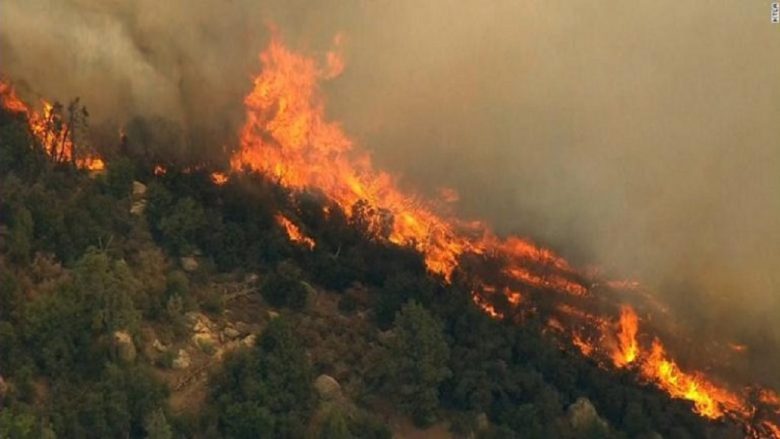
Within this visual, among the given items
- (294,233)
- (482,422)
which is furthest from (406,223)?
(482,422)

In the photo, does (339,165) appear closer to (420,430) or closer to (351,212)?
(351,212)

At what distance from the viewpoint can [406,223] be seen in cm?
8838

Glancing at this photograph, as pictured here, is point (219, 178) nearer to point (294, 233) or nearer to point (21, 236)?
point (294, 233)

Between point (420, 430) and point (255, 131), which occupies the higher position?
point (255, 131)

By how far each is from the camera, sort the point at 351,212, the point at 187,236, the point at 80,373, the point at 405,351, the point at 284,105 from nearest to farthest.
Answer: the point at 80,373, the point at 405,351, the point at 187,236, the point at 351,212, the point at 284,105

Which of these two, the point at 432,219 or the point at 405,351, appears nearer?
the point at 405,351

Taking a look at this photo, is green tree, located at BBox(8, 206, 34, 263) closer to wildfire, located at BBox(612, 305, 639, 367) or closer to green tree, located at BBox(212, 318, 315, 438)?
green tree, located at BBox(212, 318, 315, 438)

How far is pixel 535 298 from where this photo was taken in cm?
8662

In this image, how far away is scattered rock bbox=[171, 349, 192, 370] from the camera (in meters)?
66.2

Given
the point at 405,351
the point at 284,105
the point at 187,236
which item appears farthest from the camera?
the point at 284,105

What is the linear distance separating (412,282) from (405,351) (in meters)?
7.48

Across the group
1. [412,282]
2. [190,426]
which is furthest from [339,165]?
[190,426]

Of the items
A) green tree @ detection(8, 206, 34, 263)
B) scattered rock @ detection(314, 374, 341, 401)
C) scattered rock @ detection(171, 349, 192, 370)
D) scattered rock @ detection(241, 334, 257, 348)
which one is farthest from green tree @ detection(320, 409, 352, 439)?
green tree @ detection(8, 206, 34, 263)

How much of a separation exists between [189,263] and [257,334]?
24.9ft
